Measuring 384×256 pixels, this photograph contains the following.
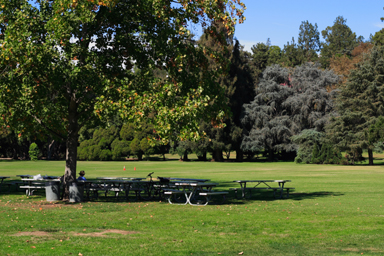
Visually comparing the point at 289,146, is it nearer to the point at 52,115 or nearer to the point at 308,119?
the point at 308,119

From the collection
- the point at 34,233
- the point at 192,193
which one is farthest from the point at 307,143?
the point at 34,233

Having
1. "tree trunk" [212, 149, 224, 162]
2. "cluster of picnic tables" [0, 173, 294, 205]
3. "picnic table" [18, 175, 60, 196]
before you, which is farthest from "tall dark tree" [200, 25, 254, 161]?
"picnic table" [18, 175, 60, 196]

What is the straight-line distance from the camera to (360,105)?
52.2 meters

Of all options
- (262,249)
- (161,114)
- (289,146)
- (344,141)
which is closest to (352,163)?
(344,141)

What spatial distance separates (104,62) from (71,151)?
11.9ft

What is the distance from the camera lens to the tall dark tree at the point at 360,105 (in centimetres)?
5084

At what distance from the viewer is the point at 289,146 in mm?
61969

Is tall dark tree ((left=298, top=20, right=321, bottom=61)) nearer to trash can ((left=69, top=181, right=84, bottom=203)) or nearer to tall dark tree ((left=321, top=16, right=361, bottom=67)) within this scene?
tall dark tree ((left=321, top=16, right=361, bottom=67))

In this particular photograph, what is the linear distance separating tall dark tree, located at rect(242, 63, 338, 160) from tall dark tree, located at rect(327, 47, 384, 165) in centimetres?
731

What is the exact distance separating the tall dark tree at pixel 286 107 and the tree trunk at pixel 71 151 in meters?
47.2

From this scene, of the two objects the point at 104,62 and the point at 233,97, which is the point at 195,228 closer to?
the point at 104,62

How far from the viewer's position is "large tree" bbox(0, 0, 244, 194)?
559 inches

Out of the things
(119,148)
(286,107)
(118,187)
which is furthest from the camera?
(119,148)

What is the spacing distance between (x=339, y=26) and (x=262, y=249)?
11678cm
